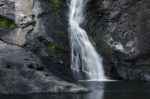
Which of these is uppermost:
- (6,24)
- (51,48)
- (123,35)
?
(6,24)

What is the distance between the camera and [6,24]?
42.5 metres

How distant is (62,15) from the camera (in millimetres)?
45531

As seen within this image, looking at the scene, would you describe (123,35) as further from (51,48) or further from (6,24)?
(6,24)

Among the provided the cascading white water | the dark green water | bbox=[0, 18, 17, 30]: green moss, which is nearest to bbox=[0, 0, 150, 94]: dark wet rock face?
bbox=[0, 18, 17, 30]: green moss

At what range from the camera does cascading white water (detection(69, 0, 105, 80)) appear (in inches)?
1730

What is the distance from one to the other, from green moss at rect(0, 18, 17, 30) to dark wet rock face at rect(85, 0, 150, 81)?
8.80 m

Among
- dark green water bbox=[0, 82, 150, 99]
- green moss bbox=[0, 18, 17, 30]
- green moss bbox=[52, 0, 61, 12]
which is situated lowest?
dark green water bbox=[0, 82, 150, 99]

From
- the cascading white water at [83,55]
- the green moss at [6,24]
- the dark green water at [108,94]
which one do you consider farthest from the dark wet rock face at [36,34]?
the dark green water at [108,94]

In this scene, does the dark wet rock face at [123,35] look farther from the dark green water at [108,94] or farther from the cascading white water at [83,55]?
the dark green water at [108,94]

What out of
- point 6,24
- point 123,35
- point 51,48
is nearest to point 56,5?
point 51,48

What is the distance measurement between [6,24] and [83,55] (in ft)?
27.6

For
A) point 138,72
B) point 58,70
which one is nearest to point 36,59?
point 58,70

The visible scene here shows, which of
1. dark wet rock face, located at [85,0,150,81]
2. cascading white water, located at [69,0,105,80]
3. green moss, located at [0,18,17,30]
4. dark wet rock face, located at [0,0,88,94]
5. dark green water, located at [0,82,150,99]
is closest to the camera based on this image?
dark green water, located at [0,82,150,99]

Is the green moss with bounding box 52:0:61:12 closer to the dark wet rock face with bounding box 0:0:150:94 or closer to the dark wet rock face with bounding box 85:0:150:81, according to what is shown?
the dark wet rock face with bounding box 0:0:150:94
